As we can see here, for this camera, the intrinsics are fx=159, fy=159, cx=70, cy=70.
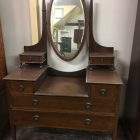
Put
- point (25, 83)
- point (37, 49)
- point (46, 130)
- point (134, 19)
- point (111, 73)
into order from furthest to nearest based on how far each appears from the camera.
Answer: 1. point (46, 130)
2. point (37, 49)
3. point (134, 19)
4. point (111, 73)
5. point (25, 83)

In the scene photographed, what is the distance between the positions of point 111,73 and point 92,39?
0.42 m

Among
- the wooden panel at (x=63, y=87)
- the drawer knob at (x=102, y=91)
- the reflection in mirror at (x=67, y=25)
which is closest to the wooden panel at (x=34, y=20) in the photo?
the reflection in mirror at (x=67, y=25)

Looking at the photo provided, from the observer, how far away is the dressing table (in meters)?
1.35

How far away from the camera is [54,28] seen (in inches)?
65.6

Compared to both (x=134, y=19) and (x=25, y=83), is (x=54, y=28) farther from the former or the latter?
(x=134, y=19)

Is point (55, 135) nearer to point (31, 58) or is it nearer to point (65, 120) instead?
point (65, 120)

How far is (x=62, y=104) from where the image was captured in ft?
4.62

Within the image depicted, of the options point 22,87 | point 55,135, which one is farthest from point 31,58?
point 55,135

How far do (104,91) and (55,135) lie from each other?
87 cm

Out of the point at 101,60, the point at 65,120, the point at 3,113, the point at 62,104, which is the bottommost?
the point at 3,113

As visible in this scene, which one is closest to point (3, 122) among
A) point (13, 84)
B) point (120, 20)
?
point (13, 84)

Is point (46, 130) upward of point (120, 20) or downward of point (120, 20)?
downward

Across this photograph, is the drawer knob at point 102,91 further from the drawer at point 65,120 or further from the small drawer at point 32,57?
the small drawer at point 32,57

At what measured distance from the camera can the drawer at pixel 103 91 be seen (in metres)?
1.31
